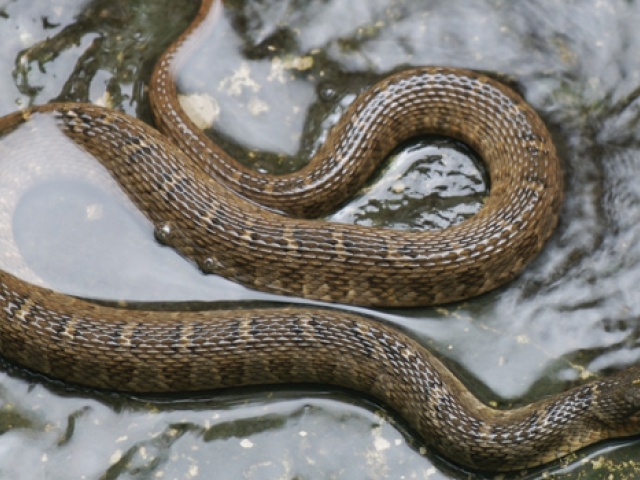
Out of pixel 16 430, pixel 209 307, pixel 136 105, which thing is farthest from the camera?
pixel 136 105

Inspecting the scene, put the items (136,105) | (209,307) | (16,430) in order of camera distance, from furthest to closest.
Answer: (136,105) → (209,307) → (16,430)

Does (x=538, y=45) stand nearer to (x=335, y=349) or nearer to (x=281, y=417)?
(x=335, y=349)

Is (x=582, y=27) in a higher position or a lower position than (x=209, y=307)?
higher

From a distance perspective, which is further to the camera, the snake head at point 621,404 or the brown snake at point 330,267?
the brown snake at point 330,267

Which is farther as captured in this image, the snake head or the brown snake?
the brown snake

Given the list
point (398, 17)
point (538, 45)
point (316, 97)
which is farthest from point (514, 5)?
point (316, 97)
